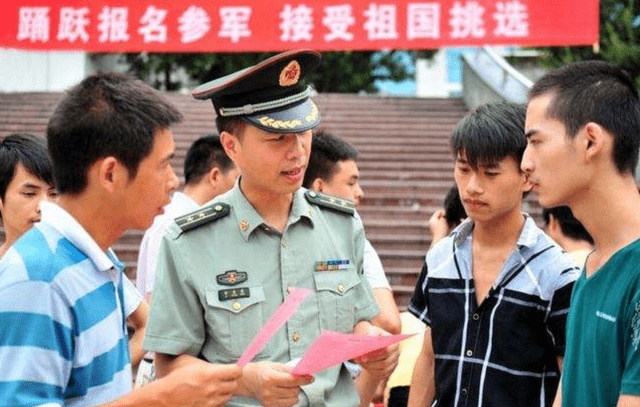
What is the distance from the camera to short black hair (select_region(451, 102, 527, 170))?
9.52 ft

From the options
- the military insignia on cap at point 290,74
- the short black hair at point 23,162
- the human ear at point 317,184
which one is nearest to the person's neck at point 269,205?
the military insignia on cap at point 290,74

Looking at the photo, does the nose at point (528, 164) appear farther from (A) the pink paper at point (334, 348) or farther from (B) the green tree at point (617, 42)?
(B) the green tree at point (617, 42)

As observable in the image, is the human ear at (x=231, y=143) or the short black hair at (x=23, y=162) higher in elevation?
the human ear at (x=231, y=143)

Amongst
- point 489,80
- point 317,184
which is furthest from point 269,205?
point 489,80

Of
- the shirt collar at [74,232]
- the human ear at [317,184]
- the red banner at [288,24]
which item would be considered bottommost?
the human ear at [317,184]

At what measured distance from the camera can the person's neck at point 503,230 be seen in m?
2.94

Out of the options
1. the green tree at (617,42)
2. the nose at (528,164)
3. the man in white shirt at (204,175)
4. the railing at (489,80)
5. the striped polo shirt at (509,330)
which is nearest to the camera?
the nose at (528,164)

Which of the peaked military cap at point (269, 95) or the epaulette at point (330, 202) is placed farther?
the epaulette at point (330, 202)

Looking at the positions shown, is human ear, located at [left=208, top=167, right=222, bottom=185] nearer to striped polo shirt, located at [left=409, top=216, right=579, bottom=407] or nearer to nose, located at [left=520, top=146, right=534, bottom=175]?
striped polo shirt, located at [left=409, top=216, right=579, bottom=407]

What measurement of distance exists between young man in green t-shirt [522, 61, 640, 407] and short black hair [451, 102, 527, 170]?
52 cm

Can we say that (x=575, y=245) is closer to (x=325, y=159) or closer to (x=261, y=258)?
(x=325, y=159)

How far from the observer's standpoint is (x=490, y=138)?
9.53 feet

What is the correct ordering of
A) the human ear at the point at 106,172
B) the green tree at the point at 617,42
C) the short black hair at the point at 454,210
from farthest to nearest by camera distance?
the green tree at the point at 617,42
the short black hair at the point at 454,210
the human ear at the point at 106,172

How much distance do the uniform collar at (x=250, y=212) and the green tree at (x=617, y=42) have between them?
1228cm
